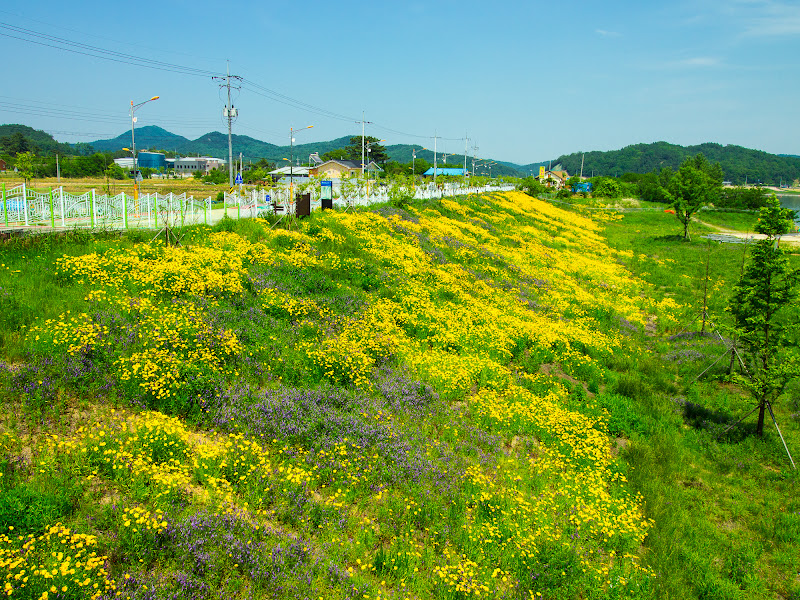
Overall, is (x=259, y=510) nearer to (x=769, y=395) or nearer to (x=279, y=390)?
(x=279, y=390)

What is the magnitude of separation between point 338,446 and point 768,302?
12211 millimetres

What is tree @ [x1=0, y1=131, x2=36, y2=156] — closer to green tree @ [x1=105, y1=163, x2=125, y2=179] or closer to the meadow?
green tree @ [x1=105, y1=163, x2=125, y2=179]

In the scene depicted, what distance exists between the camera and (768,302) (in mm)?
12789

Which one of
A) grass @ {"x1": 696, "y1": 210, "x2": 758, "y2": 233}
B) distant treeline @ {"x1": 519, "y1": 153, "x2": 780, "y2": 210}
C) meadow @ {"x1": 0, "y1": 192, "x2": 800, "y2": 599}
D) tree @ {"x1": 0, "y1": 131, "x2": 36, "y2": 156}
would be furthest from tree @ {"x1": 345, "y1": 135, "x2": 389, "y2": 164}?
meadow @ {"x1": 0, "y1": 192, "x2": 800, "y2": 599}

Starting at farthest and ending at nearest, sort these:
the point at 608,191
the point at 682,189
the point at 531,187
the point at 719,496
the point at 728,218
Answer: the point at 608,191
the point at 531,187
the point at 728,218
the point at 682,189
the point at 719,496

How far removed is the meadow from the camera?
596 cm

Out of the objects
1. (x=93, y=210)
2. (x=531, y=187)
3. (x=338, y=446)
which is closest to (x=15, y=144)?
(x=531, y=187)

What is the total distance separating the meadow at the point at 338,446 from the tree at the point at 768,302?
1.30 meters

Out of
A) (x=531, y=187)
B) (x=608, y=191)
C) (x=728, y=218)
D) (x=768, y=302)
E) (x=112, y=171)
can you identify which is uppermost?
(x=112, y=171)

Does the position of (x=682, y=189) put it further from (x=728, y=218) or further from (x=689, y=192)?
(x=728, y=218)

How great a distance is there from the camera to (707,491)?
400 inches

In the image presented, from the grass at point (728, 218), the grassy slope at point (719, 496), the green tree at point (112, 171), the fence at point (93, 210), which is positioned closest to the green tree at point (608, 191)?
the grass at point (728, 218)

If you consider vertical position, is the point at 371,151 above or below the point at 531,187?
above

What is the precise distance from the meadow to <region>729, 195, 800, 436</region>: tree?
4.25 ft
